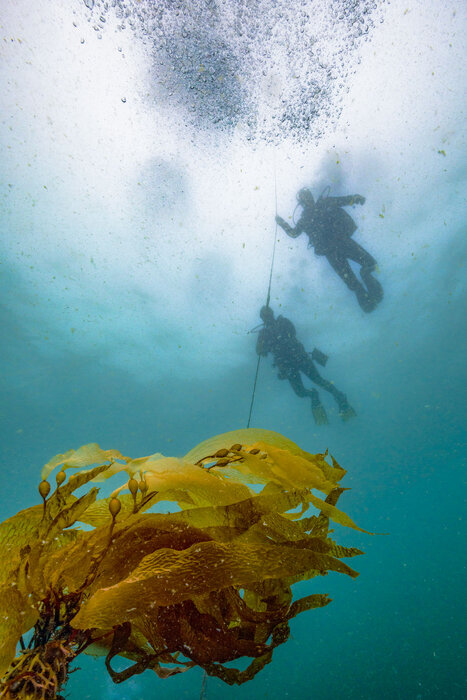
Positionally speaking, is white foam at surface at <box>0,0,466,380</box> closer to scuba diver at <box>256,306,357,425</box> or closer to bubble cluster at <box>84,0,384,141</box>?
bubble cluster at <box>84,0,384,141</box>

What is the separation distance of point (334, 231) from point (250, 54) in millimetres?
5464

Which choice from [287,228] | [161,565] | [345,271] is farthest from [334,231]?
[161,565]

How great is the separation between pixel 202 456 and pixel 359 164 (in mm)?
10800

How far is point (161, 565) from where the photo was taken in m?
0.63

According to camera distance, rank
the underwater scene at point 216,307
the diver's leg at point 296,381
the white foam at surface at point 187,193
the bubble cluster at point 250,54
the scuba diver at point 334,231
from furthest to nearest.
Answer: the diver's leg at point 296,381
the scuba diver at point 334,231
the white foam at surface at point 187,193
the bubble cluster at point 250,54
the underwater scene at point 216,307

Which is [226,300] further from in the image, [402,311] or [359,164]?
[402,311]

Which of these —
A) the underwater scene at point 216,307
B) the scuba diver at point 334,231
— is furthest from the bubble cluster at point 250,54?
the scuba diver at point 334,231

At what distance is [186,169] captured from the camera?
7254 millimetres

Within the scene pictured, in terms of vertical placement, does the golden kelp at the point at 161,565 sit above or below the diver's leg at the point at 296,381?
below

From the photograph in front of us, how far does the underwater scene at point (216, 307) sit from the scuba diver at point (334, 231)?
3.0 inches

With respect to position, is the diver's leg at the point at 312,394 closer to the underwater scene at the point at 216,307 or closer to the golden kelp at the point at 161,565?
the underwater scene at the point at 216,307

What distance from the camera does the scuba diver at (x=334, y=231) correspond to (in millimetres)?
8539

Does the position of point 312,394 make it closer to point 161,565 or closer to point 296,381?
point 296,381

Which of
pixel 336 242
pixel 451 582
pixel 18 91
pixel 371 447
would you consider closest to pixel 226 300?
pixel 336 242
